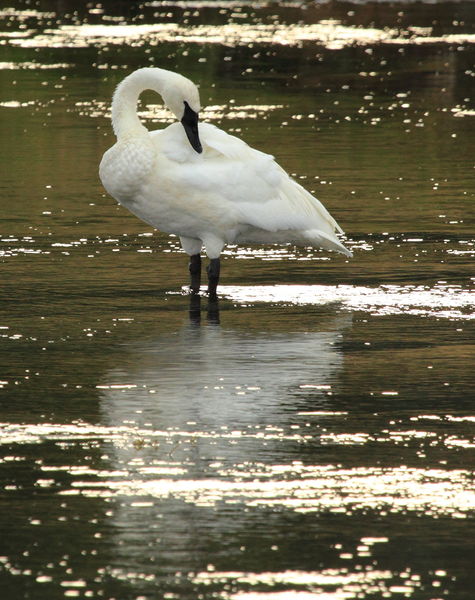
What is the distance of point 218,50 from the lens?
3366 centimetres

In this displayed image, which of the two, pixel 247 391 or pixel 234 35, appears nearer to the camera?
pixel 247 391

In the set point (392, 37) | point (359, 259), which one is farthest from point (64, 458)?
point (392, 37)

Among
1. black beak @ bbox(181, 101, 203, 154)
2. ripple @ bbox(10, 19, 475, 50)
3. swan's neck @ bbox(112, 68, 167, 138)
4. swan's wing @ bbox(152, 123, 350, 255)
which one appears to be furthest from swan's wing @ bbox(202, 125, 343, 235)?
ripple @ bbox(10, 19, 475, 50)

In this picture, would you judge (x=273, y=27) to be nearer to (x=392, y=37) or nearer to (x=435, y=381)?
(x=392, y=37)

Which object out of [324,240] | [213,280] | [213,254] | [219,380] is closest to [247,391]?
[219,380]

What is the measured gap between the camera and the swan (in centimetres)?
1166

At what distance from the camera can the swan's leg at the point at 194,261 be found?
1211cm

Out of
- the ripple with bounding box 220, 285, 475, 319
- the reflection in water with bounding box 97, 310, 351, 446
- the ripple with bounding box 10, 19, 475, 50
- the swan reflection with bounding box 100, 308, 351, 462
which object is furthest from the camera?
the ripple with bounding box 10, 19, 475, 50

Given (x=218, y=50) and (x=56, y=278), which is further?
(x=218, y=50)

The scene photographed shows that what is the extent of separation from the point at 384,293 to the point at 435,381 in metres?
2.63

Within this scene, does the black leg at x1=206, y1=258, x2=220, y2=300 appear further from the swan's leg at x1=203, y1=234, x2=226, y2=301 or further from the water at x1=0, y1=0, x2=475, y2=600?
the water at x1=0, y1=0, x2=475, y2=600

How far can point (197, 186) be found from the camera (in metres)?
11.7

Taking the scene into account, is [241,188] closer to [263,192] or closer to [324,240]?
[263,192]

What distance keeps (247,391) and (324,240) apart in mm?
3486
